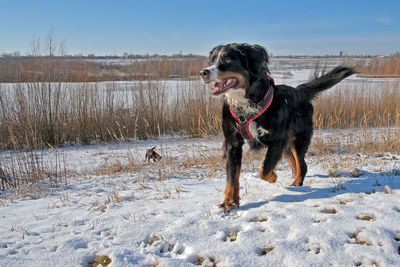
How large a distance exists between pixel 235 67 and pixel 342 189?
1.66m

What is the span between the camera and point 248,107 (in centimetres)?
313

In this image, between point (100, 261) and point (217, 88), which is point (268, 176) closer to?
point (217, 88)

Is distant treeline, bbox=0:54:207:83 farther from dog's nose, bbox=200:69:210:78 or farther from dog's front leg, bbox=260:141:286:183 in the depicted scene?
dog's front leg, bbox=260:141:286:183

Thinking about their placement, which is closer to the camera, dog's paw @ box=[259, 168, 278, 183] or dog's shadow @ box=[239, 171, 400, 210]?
dog's shadow @ box=[239, 171, 400, 210]

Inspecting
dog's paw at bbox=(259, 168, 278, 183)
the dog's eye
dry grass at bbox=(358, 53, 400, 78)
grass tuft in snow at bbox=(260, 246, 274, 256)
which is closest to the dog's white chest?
dog's paw at bbox=(259, 168, 278, 183)

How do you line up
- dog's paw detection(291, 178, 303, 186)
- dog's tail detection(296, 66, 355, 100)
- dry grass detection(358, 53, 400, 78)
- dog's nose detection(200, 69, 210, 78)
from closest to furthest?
dog's nose detection(200, 69, 210, 78) → dog's paw detection(291, 178, 303, 186) → dog's tail detection(296, 66, 355, 100) → dry grass detection(358, 53, 400, 78)

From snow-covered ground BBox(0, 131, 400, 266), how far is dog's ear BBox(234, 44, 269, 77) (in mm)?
1296

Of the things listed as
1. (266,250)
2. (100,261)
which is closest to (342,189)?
(266,250)

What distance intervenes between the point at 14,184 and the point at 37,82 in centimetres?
370

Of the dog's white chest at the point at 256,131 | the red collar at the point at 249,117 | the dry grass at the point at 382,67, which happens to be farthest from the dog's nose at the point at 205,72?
the dry grass at the point at 382,67

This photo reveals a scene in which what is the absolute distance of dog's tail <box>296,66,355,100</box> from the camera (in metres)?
4.11

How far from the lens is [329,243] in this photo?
6.33 feet

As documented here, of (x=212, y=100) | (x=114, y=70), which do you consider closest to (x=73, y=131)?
(x=114, y=70)

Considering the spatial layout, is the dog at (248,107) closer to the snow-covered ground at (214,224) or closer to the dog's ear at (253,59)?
the dog's ear at (253,59)
